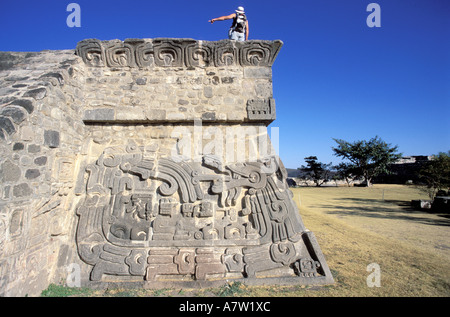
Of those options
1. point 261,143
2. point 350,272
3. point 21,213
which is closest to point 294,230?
point 350,272

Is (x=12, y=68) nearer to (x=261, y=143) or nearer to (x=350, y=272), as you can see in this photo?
(x=261, y=143)

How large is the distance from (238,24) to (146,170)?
122 inches

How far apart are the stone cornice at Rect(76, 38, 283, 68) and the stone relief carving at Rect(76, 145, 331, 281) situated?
1555mm

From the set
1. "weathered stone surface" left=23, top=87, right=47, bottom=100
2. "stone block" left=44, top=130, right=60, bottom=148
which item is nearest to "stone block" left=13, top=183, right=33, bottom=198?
"stone block" left=44, top=130, right=60, bottom=148

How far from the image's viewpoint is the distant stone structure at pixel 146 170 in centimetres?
266

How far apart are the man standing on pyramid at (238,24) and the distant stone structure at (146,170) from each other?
0.43 metres

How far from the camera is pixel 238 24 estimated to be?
3.94 m

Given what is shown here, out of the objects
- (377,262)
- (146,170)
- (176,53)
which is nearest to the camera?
(146,170)

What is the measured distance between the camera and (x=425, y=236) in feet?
16.2

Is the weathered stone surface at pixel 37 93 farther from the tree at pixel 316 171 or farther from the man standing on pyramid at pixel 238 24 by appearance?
the tree at pixel 316 171

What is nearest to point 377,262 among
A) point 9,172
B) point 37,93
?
point 9,172

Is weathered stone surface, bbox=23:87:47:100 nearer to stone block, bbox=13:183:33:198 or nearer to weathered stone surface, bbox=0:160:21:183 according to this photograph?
weathered stone surface, bbox=0:160:21:183

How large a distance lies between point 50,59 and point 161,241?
351cm

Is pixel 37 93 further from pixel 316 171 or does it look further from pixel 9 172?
pixel 316 171
